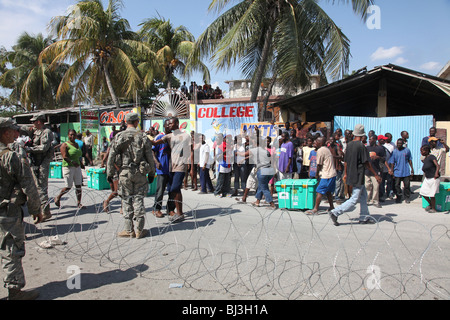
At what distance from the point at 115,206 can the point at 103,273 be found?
4.24 m

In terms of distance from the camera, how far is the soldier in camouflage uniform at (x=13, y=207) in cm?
342

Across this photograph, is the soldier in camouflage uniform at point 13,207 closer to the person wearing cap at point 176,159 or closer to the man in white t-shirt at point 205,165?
the person wearing cap at point 176,159

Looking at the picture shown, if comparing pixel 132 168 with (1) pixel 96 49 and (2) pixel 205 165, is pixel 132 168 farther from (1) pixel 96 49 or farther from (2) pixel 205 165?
(1) pixel 96 49

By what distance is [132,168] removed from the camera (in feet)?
18.5

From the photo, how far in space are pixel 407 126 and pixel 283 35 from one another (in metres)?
5.46

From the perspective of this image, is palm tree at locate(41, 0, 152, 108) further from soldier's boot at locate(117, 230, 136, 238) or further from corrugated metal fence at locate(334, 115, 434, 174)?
soldier's boot at locate(117, 230, 136, 238)

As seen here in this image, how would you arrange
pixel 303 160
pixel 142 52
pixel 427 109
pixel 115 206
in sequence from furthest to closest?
pixel 142 52 → pixel 427 109 → pixel 303 160 → pixel 115 206

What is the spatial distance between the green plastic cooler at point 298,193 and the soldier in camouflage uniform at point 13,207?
539cm

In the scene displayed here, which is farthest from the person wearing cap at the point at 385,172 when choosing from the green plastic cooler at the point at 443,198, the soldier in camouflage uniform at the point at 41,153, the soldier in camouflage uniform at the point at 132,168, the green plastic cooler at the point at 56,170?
the green plastic cooler at the point at 56,170

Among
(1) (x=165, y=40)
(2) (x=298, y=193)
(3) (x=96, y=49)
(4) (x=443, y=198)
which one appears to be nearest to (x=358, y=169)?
(2) (x=298, y=193)

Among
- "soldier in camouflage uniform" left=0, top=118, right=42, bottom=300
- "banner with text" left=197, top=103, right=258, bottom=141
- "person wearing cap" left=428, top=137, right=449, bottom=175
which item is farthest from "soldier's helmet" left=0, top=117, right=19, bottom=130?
"banner with text" left=197, top=103, right=258, bottom=141
